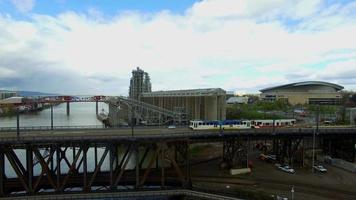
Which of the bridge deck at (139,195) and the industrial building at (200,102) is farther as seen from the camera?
the industrial building at (200,102)

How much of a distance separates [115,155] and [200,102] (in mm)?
68645

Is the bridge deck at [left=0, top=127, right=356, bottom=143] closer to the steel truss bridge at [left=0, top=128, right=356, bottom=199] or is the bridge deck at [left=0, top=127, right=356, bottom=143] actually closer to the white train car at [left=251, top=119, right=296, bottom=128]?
the steel truss bridge at [left=0, top=128, right=356, bottom=199]

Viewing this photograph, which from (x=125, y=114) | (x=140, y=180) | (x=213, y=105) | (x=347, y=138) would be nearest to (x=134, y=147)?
(x=140, y=180)

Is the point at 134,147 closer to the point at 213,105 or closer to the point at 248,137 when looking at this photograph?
the point at 248,137

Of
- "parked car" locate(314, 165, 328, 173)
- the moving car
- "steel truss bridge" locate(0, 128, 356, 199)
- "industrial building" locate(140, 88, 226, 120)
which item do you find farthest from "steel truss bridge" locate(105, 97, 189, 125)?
"parked car" locate(314, 165, 328, 173)

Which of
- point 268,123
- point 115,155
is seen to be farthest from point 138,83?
point 115,155

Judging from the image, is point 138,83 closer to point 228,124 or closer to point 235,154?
point 228,124

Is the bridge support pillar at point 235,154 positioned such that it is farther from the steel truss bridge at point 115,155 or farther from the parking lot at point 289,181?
the parking lot at point 289,181

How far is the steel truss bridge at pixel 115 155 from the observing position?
46.9 m

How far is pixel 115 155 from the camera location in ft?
174

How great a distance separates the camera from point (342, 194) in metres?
46.2

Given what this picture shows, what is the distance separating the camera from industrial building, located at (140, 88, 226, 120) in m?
108

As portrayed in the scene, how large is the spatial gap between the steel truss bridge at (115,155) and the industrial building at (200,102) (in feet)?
134

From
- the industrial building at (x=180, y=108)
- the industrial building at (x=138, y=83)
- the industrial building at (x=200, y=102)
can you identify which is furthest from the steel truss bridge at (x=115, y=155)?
the industrial building at (x=138, y=83)
